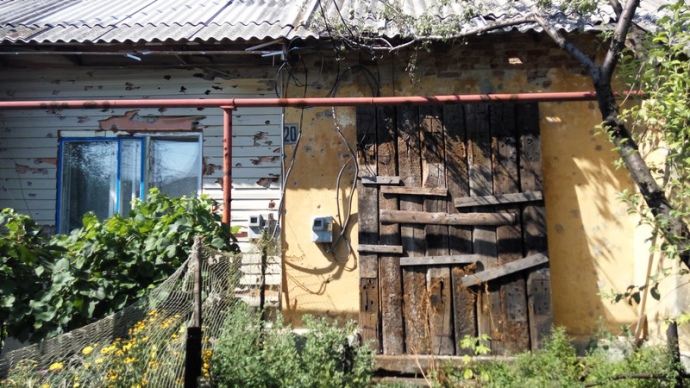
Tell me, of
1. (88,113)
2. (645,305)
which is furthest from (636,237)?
(88,113)

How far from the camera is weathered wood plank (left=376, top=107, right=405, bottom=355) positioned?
4.89m

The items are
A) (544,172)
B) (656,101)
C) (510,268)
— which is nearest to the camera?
(656,101)

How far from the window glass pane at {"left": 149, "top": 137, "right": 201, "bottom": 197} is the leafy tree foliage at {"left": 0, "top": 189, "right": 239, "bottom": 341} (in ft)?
5.00

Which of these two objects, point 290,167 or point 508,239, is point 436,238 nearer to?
point 508,239

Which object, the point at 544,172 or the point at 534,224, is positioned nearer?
the point at 534,224

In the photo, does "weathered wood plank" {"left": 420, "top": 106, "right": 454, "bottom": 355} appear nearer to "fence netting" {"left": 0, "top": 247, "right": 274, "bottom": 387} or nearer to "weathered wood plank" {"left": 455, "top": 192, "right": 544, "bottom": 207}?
"weathered wood plank" {"left": 455, "top": 192, "right": 544, "bottom": 207}

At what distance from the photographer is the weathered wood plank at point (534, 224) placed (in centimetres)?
478

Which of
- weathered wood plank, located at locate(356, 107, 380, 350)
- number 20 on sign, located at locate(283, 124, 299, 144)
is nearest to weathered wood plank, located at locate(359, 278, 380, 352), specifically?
weathered wood plank, located at locate(356, 107, 380, 350)

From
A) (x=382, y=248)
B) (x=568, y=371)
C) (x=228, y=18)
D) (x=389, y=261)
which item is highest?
(x=228, y=18)

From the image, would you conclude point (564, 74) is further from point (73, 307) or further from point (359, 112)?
point (73, 307)

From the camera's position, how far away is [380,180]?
5.10 metres

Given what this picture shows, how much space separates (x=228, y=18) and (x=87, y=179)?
91.5 inches

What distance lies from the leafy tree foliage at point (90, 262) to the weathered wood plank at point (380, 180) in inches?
59.6

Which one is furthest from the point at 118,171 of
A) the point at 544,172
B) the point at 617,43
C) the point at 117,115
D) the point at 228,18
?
the point at 617,43
